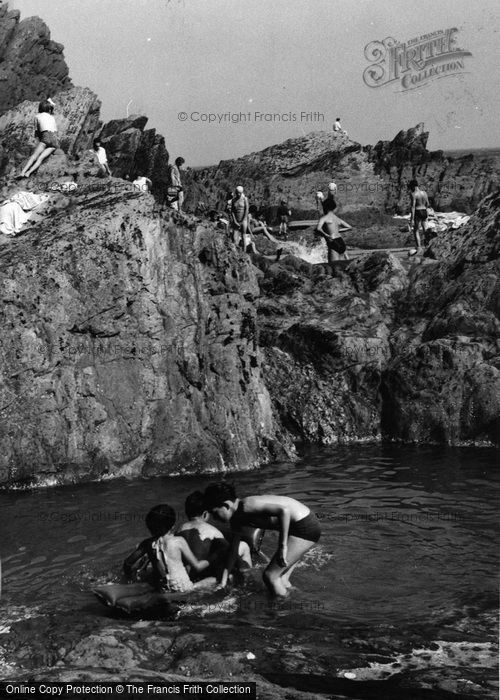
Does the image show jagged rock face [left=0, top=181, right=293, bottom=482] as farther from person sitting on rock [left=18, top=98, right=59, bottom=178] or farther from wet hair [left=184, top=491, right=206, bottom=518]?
wet hair [left=184, top=491, right=206, bottom=518]

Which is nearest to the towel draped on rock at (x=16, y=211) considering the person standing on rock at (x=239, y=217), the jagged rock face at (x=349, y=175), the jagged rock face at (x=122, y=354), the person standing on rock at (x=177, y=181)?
the jagged rock face at (x=122, y=354)

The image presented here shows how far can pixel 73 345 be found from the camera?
644 inches

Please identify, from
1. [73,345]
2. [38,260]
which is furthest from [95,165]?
[73,345]

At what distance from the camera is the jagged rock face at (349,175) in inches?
2101

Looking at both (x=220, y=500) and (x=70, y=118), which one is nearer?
(x=220, y=500)

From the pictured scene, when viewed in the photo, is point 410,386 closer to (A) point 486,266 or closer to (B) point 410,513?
(A) point 486,266

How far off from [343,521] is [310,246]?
22966 millimetres

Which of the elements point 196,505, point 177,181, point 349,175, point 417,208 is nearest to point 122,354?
point 196,505

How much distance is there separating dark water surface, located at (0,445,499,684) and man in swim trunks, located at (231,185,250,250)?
461 inches

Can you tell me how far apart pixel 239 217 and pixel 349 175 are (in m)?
28.0

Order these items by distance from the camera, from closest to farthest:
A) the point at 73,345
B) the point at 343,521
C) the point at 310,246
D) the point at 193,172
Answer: the point at 343,521
the point at 73,345
the point at 310,246
the point at 193,172

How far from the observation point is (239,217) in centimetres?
2825

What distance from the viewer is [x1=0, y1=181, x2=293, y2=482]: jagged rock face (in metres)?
15.9

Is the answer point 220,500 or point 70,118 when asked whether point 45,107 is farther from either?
point 70,118
